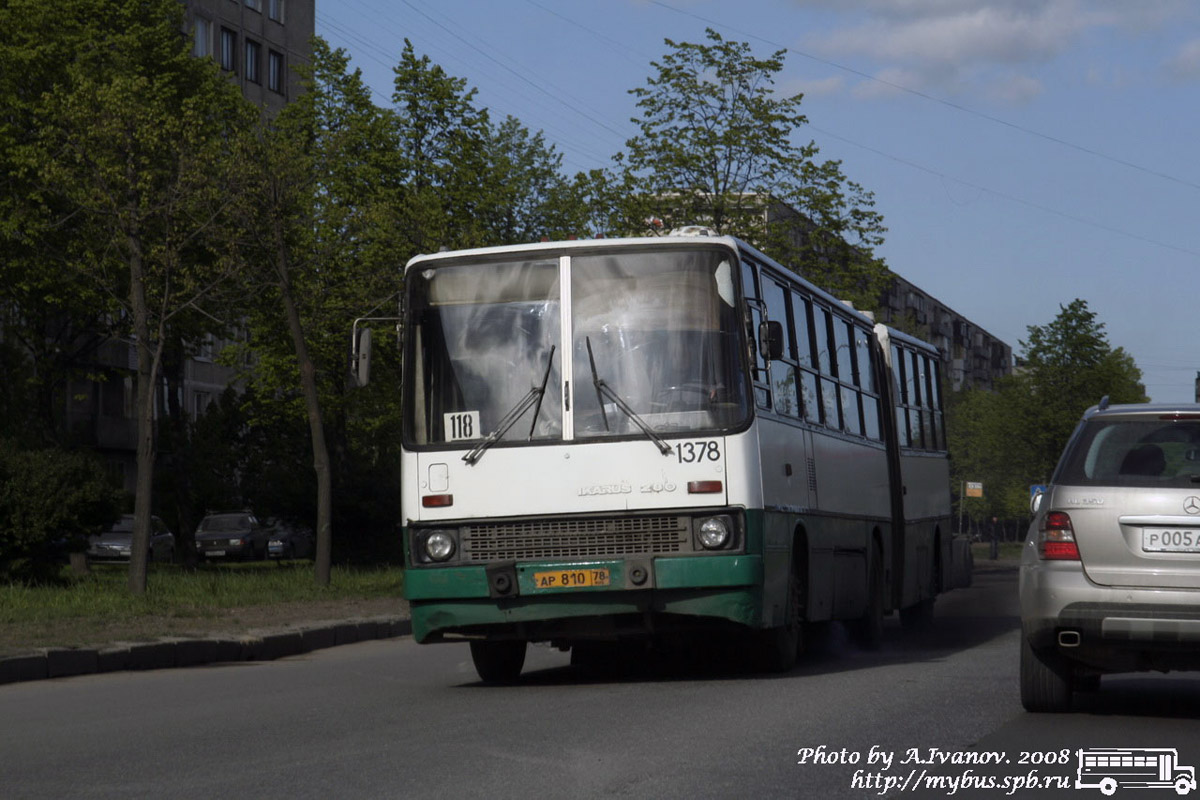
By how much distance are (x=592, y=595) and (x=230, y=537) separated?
144 ft

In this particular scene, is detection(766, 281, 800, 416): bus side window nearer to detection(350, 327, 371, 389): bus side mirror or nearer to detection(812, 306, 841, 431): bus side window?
detection(812, 306, 841, 431): bus side window

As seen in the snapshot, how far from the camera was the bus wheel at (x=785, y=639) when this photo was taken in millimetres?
13312

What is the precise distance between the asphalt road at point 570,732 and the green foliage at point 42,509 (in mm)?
11561

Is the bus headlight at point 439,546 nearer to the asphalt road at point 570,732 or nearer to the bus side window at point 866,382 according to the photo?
the asphalt road at point 570,732

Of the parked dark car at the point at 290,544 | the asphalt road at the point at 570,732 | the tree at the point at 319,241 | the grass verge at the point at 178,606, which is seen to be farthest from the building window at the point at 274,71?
the asphalt road at the point at 570,732

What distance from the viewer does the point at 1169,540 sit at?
9359 mm

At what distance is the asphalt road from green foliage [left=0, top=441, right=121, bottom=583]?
1156 centimetres

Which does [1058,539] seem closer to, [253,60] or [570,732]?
[570,732]

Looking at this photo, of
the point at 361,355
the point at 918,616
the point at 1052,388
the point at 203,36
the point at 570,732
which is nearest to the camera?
the point at 570,732

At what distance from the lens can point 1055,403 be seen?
68875 millimetres

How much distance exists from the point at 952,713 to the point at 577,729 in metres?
2.28

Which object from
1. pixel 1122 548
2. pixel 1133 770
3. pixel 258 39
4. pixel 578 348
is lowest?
pixel 1133 770

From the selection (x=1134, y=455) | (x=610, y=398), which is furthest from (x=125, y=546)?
(x=1134, y=455)

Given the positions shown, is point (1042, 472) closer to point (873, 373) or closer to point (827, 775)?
point (873, 373)
